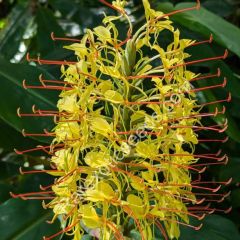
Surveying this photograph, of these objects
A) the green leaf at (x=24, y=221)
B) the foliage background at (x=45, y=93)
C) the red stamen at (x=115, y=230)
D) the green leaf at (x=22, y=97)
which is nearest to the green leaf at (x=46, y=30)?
the foliage background at (x=45, y=93)

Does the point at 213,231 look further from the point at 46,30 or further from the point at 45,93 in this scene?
the point at 46,30

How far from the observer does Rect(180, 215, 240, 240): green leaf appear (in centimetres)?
92

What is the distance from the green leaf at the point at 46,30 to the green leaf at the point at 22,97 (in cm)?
29

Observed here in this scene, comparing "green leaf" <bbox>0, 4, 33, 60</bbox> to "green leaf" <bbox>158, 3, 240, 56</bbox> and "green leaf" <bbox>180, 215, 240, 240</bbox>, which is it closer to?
"green leaf" <bbox>158, 3, 240, 56</bbox>

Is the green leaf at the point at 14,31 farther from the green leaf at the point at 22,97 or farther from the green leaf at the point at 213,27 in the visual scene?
the green leaf at the point at 213,27

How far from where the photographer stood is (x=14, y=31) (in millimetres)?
1479

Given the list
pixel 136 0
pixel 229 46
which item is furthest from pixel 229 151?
pixel 136 0

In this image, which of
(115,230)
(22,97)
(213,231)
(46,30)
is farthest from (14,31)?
(115,230)

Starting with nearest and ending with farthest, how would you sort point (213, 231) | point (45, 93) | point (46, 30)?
point (213, 231)
point (45, 93)
point (46, 30)

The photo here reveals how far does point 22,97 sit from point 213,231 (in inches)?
16.4

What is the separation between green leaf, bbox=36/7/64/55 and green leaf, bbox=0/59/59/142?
0.29 meters

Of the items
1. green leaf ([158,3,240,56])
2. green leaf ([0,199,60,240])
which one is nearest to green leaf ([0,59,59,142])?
green leaf ([0,199,60,240])

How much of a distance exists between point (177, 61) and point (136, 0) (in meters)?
0.91

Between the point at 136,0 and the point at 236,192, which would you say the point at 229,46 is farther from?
the point at 136,0
